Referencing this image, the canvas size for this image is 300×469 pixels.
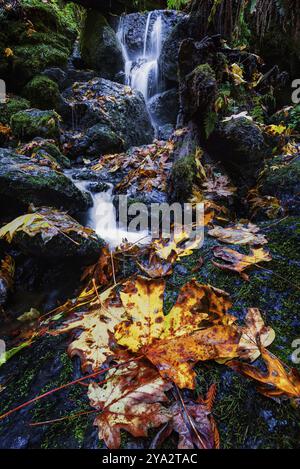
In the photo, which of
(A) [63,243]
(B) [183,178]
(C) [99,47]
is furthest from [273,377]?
(C) [99,47]

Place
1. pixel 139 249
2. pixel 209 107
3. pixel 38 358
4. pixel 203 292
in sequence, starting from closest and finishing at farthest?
pixel 203 292 → pixel 38 358 → pixel 139 249 → pixel 209 107

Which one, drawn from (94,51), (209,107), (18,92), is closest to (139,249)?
(209,107)

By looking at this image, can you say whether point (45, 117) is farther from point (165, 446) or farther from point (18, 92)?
point (165, 446)

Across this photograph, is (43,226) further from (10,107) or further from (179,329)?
(10,107)

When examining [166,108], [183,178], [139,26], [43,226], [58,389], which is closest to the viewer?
[58,389]

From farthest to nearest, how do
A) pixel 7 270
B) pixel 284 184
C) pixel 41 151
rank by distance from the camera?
pixel 41 151
pixel 284 184
pixel 7 270

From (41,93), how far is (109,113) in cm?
178

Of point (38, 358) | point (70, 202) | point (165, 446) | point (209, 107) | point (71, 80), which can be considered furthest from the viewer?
point (71, 80)

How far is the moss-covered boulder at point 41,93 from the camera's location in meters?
6.53

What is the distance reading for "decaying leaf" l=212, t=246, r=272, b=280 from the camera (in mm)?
1438

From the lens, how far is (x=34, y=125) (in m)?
5.09

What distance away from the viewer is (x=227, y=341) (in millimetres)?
958

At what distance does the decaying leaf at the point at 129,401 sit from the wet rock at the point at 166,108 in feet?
29.0

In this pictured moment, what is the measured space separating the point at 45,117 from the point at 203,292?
538 cm
